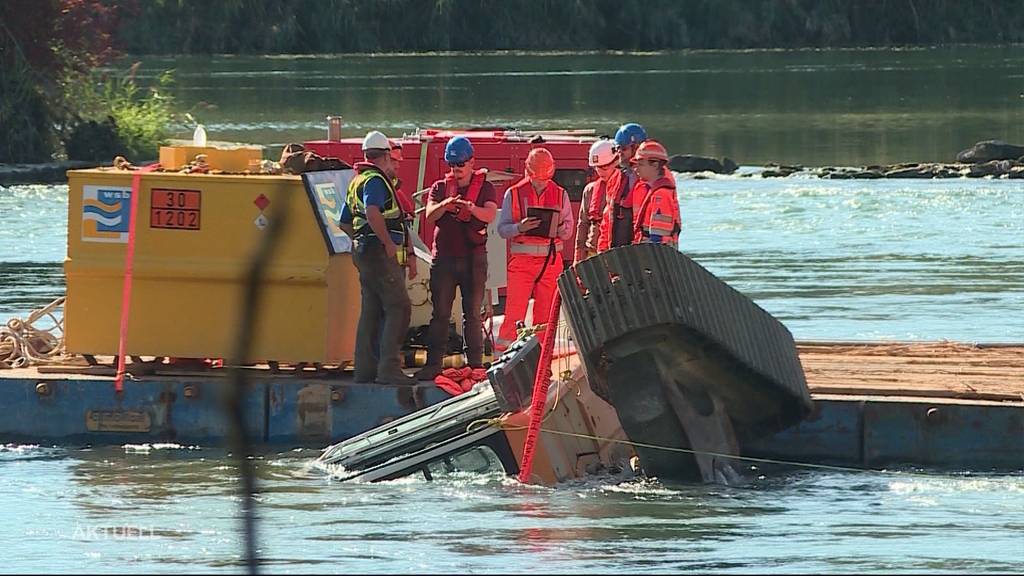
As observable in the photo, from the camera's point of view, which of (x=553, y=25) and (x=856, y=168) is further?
(x=553, y=25)

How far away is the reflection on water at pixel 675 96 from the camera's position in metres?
52.6

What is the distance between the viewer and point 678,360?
12258mm

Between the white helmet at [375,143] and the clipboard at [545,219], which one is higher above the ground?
the white helmet at [375,143]

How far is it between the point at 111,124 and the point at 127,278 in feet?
104

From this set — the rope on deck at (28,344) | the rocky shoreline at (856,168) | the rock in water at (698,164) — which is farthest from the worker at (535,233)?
the rock in water at (698,164)

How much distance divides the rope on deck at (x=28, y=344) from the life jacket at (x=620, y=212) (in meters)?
3.63

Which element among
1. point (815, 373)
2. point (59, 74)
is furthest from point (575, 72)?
point (815, 373)

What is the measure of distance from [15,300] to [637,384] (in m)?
12.1

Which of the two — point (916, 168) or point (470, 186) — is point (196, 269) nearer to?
point (470, 186)

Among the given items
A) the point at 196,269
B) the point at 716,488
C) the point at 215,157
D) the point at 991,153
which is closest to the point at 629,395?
the point at 716,488

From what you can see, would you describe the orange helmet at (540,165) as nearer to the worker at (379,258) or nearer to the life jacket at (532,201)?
the life jacket at (532,201)

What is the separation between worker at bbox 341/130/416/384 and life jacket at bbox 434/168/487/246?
35cm

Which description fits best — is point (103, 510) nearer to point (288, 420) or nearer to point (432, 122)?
point (288, 420)

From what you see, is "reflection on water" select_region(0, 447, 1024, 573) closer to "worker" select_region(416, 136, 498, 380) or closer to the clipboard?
"worker" select_region(416, 136, 498, 380)
